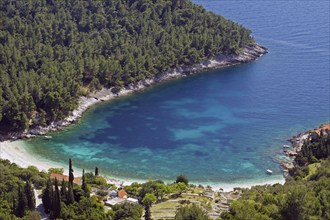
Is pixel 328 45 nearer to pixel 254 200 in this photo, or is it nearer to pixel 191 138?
pixel 191 138

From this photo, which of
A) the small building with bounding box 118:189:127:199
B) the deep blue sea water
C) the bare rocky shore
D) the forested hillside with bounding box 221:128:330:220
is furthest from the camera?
the bare rocky shore

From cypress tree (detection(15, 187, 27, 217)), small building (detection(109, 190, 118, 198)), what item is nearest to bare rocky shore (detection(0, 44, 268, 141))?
small building (detection(109, 190, 118, 198))

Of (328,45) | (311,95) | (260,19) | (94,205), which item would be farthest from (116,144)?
(260,19)

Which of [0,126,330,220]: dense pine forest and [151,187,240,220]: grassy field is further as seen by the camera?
[151,187,240,220]: grassy field

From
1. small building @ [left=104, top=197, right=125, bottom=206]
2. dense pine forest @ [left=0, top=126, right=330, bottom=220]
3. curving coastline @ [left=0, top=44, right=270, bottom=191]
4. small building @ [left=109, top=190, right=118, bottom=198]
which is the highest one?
curving coastline @ [left=0, top=44, right=270, bottom=191]

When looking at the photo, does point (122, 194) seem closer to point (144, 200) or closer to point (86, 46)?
point (144, 200)

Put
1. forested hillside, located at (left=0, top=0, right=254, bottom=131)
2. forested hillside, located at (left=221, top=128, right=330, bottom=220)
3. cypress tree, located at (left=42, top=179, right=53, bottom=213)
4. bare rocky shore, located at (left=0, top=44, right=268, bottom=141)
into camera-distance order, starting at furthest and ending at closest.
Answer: forested hillside, located at (left=0, top=0, right=254, bottom=131), bare rocky shore, located at (left=0, top=44, right=268, bottom=141), cypress tree, located at (left=42, top=179, right=53, bottom=213), forested hillside, located at (left=221, top=128, right=330, bottom=220)

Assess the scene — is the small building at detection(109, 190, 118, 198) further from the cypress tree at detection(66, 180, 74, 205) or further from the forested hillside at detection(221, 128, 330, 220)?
the forested hillside at detection(221, 128, 330, 220)

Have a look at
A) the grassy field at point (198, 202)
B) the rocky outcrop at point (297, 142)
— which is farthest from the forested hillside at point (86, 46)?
the rocky outcrop at point (297, 142)

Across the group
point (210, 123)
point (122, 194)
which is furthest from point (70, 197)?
point (210, 123)
